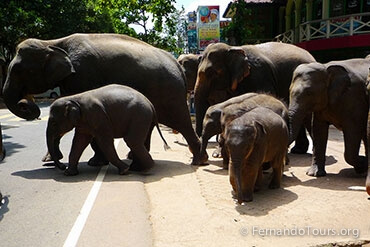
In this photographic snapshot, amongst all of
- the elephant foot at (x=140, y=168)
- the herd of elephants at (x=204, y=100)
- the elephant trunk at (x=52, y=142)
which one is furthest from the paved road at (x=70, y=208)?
the herd of elephants at (x=204, y=100)

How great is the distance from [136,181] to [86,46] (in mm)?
2644

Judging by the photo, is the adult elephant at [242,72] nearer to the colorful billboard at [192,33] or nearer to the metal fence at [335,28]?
the metal fence at [335,28]

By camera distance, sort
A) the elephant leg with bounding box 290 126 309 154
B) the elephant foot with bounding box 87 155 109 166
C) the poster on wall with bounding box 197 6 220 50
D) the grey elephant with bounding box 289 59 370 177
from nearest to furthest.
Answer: the grey elephant with bounding box 289 59 370 177 < the elephant foot with bounding box 87 155 109 166 < the elephant leg with bounding box 290 126 309 154 < the poster on wall with bounding box 197 6 220 50

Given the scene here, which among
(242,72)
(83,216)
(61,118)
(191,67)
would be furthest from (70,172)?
(191,67)

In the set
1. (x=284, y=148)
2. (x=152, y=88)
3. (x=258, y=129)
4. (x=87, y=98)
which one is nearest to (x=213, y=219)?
(x=258, y=129)

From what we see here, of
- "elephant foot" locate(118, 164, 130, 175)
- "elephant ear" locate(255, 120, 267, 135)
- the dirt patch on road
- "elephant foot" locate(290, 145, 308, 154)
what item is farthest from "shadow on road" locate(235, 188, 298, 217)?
"elephant foot" locate(290, 145, 308, 154)

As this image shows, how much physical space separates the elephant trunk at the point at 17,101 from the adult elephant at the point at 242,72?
3.18 m

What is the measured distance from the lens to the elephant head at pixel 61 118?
600 centimetres

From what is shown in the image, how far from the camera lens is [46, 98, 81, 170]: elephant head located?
600 cm

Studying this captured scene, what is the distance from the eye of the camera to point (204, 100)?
8219 mm

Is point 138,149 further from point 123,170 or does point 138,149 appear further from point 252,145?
point 252,145

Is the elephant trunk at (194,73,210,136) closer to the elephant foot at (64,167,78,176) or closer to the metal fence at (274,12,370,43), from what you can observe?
the elephant foot at (64,167,78,176)

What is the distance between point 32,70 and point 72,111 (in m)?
1.47

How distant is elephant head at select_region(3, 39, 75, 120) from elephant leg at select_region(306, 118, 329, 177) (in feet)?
13.6
